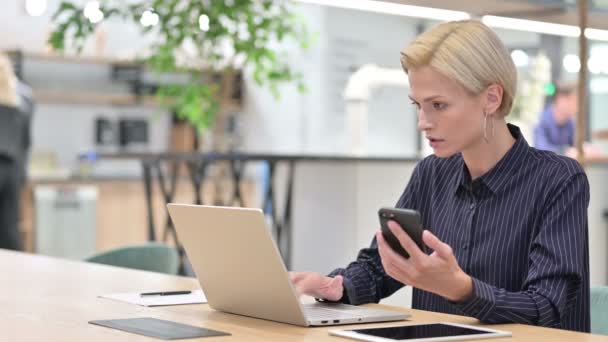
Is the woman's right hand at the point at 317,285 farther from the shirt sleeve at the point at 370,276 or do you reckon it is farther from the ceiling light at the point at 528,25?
the ceiling light at the point at 528,25

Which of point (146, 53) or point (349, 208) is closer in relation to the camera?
point (349, 208)

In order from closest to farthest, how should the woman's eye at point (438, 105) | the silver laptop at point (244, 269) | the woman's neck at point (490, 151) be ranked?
1. the silver laptop at point (244, 269)
2. the woman's eye at point (438, 105)
3. the woman's neck at point (490, 151)

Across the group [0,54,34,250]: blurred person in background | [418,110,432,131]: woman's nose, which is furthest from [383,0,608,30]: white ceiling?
[0,54,34,250]: blurred person in background

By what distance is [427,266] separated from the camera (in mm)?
1761

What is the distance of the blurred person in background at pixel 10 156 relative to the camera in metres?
5.07

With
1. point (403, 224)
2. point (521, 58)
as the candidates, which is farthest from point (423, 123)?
point (521, 58)

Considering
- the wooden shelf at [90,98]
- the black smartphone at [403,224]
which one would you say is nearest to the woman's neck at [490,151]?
the black smartphone at [403,224]

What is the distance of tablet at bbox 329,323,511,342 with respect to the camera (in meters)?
1.71

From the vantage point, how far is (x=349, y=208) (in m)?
5.26

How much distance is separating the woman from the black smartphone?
0.16 m

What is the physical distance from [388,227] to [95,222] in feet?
25.0

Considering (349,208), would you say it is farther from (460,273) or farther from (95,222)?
(95,222)

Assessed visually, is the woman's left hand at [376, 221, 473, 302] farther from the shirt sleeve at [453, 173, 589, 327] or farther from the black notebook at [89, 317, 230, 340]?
the black notebook at [89, 317, 230, 340]

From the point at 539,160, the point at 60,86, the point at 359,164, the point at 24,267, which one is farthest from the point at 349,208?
the point at 60,86
